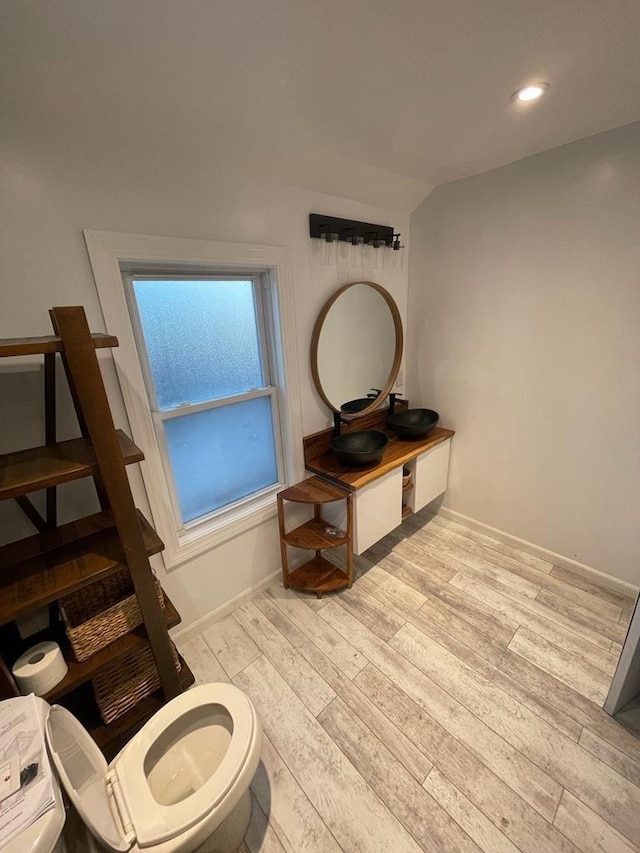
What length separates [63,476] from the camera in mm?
925

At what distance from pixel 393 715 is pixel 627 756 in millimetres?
859

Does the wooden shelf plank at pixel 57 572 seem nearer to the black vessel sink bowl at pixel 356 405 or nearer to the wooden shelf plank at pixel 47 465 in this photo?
the wooden shelf plank at pixel 47 465

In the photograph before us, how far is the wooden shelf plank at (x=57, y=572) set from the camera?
36.1 inches

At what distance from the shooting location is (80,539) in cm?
116

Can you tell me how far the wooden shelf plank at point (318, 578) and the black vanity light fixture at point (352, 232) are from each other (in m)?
1.97

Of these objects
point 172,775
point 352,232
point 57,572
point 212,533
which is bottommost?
point 172,775

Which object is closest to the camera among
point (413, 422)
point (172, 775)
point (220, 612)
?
point (172, 775)

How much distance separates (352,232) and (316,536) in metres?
1.79

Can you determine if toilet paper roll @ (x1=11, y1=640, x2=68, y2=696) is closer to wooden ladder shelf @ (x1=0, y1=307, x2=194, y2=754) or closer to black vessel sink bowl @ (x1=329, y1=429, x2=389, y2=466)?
wooden ladder shelf @ (x1=0, y1=307, x2=194, y2=754)

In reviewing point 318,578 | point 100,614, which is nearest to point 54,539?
point 100,614

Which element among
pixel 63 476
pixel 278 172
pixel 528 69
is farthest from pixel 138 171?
pixel 528 69

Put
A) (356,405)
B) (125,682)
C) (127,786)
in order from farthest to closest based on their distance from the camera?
(356,405) < (125,682) < (127,786)

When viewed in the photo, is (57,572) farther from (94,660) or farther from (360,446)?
(360,446)

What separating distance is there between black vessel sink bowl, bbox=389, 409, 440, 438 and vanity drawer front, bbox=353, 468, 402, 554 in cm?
35
